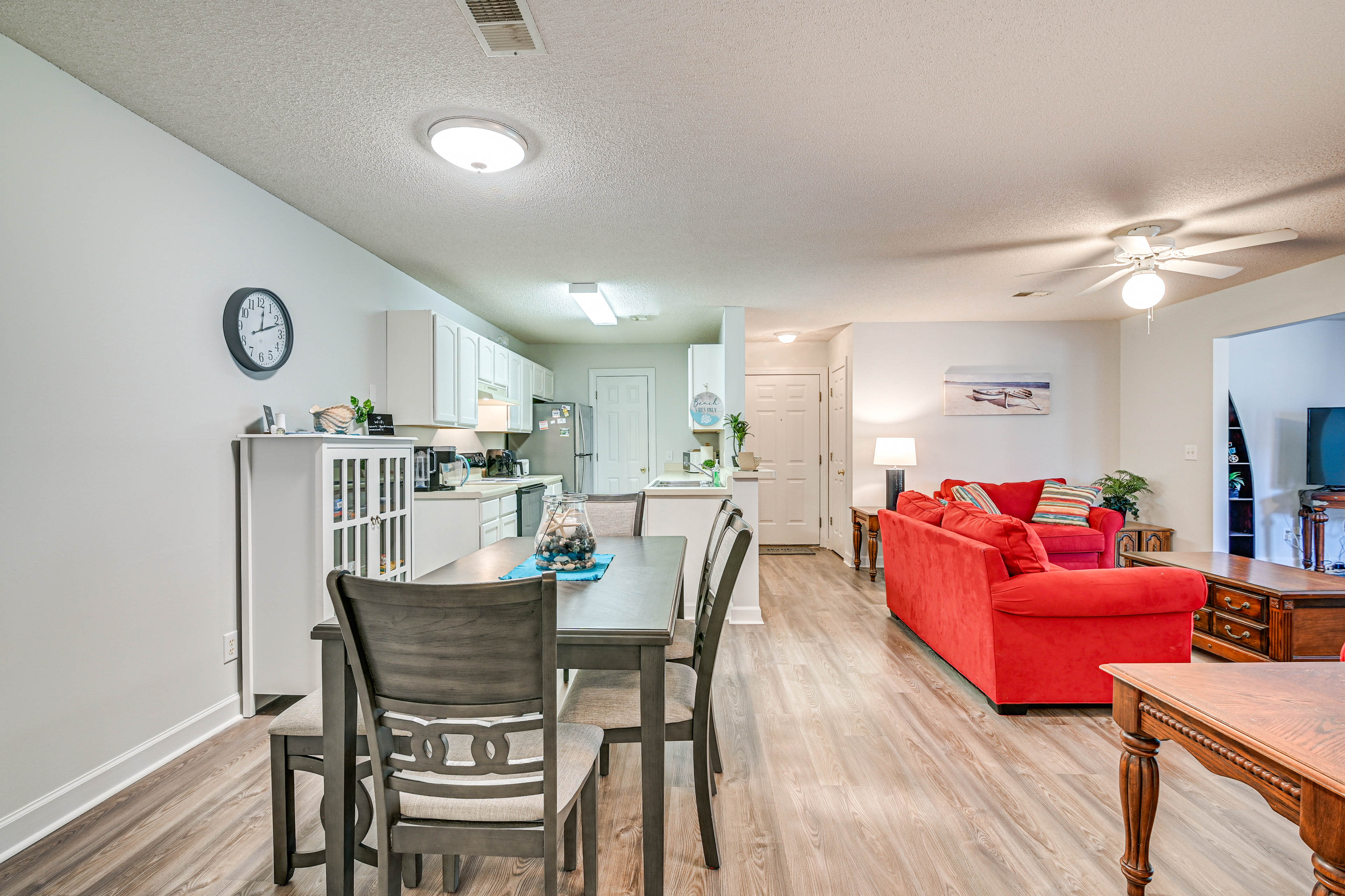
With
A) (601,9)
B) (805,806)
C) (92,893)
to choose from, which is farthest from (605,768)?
(601,9)

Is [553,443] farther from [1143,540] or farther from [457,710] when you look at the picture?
[1143,540]

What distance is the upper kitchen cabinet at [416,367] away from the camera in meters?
3.99

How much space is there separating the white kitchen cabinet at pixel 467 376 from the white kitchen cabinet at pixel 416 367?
27 centimetres

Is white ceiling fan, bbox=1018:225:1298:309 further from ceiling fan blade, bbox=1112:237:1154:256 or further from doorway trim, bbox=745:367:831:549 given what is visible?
doorway trim, bbox=745:367:831:549

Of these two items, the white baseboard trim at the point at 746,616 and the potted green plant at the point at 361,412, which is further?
the white baseboard trim at the point at 746,616

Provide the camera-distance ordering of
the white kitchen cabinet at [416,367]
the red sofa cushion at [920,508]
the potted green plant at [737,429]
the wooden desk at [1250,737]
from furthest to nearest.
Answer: the potted green plant at [737,429], the white kitchen cabinet at [416,367], the red sofa cushion at [920,508], the wooden desk at [1250,737]

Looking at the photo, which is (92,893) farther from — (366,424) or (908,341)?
(908,341)

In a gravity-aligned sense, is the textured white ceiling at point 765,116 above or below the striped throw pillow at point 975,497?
above

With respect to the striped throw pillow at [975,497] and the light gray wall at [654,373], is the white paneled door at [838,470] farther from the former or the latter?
the light gray wall at [654,373]

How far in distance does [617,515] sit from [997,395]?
4.52 m

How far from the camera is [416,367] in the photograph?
4012mm

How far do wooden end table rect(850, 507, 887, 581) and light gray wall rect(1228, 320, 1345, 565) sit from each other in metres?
3.10

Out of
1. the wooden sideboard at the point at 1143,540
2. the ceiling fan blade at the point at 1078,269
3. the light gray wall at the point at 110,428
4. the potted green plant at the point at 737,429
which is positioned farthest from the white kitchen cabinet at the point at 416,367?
the wooden sideboard at the point at 1143,540

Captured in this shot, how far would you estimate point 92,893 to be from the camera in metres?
1.62
